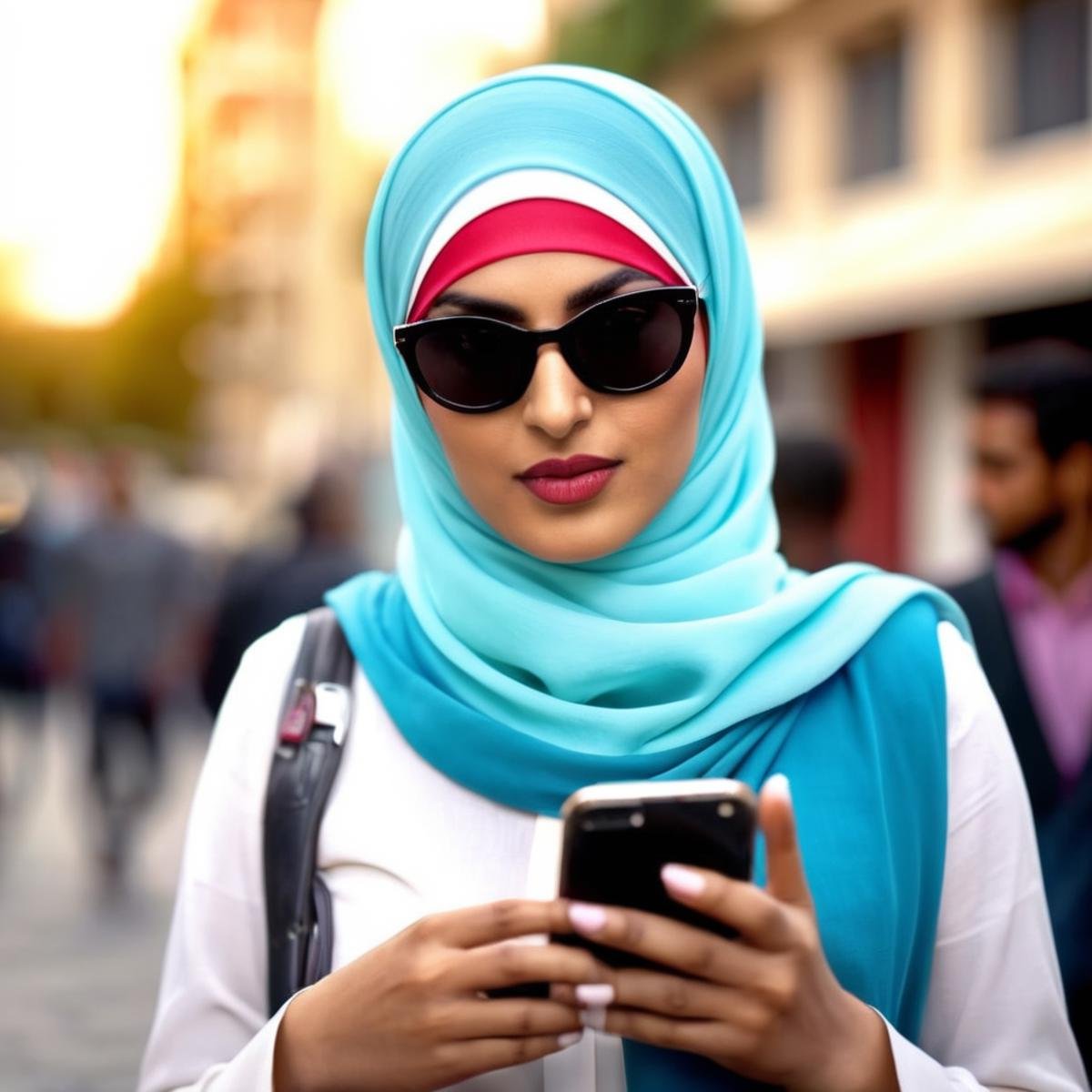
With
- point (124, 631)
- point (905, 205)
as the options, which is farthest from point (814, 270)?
point (124, 631)

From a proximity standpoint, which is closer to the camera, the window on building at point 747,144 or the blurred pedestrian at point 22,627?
the blurred pedestrian at point 22,627

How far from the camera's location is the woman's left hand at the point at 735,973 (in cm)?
132

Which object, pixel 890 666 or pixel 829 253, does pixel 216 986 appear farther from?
pixel 829 253

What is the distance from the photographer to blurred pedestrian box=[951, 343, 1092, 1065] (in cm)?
267

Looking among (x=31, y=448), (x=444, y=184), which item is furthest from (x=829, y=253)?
(x=31, y=448)

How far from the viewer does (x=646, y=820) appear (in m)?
1.35

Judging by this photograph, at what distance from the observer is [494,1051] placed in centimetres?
142

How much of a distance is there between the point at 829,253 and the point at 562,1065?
41.8 ft

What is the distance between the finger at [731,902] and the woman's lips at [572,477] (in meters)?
0.45

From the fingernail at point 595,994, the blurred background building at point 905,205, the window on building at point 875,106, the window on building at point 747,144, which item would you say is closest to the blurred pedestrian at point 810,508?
the fingernail at point 595,994

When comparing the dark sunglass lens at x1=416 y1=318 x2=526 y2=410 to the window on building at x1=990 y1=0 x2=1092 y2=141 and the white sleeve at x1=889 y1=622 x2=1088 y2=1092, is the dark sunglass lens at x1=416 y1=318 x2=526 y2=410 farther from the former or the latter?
the window on building at x1=990 y1=0 x2=1092 y2=141

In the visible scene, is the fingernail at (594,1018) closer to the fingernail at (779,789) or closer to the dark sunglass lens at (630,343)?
the fingernail at (779,789)

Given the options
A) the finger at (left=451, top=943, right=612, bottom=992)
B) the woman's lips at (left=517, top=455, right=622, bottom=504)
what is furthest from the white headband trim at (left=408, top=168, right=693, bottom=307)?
the finger at (left=451, top=943, right=612, bottom=992)

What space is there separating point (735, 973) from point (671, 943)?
69 mm
